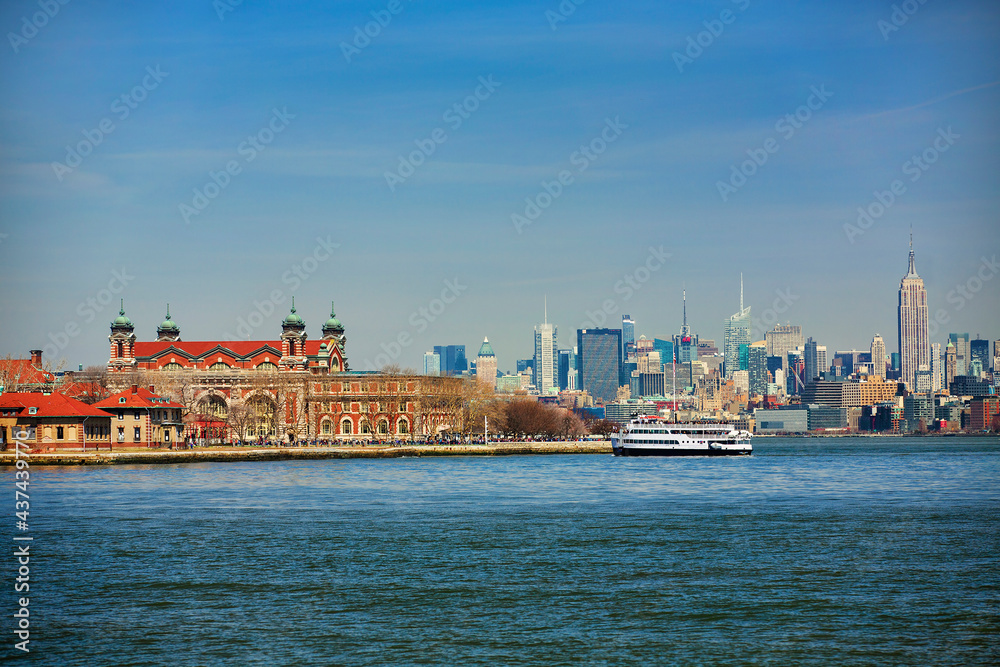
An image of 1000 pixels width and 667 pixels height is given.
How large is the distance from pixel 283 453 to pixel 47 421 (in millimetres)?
21215

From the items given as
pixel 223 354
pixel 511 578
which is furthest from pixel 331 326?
pixel 511 578

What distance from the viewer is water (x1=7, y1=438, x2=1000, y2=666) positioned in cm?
2764

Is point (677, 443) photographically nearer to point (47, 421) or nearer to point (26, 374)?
point (47, 421)

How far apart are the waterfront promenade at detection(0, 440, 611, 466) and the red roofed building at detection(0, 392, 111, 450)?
2.29 meters

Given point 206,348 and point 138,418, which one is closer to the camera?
point 138,418

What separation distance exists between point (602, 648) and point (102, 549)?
21.9 metres

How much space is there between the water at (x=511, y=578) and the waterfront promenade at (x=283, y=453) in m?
Result: 33.8

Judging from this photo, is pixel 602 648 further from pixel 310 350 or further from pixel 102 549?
pixel 310 350

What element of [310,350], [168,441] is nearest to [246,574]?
[168,441]

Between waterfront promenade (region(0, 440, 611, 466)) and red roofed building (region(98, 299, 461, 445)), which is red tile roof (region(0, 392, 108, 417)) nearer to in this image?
waterfront promenade (region(0, 440, 611, 466))

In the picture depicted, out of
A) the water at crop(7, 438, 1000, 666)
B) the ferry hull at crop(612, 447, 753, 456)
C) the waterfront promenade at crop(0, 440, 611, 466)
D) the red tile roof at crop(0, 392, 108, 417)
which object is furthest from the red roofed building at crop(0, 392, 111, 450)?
the ferry hull at crop(612, 447, 753, 456)

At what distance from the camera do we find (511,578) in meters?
36.4

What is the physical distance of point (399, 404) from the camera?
151m

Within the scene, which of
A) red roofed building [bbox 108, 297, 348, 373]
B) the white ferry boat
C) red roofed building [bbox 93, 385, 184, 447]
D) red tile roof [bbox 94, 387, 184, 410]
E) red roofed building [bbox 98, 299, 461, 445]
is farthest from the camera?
red roofed building [bbox 108, 297, 348, 373]
